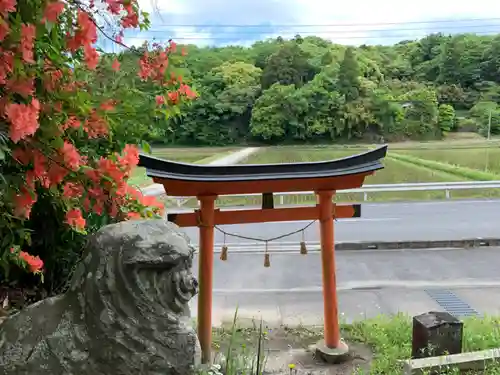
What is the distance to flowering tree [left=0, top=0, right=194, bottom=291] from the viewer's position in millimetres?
966

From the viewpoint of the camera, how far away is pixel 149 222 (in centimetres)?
104

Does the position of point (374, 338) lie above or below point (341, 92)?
below

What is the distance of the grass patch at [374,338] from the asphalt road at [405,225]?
93.4 inches

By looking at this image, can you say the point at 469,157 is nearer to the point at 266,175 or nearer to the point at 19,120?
the point at 266,175

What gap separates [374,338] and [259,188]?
158 centimetres

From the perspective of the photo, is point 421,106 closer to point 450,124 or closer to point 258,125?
point 450,124

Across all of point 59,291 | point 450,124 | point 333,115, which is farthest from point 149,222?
point 450,124

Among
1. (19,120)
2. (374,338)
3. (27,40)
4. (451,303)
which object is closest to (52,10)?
(27,40)

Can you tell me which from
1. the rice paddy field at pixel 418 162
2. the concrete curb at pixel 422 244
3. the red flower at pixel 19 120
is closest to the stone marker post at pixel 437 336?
the red flower at pixel 19 120

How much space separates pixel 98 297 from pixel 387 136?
46.8ft

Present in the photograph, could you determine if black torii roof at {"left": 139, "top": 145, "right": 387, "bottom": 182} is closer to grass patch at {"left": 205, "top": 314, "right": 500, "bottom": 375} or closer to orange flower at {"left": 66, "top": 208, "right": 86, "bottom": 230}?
grass patch at {"left": 205, "top": 314, "right": 500, "bottom": 375}

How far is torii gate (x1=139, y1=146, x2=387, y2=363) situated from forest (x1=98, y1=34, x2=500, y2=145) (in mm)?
4748

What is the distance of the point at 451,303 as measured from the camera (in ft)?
14.8

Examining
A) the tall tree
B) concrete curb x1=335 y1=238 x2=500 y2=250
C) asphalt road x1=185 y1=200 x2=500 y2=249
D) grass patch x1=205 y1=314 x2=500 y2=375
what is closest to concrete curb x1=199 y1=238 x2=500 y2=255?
concrete curb x1=335 y1=238 x2=500 y2=250
